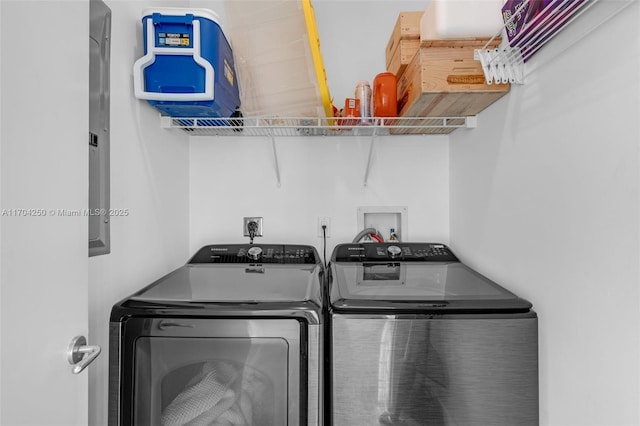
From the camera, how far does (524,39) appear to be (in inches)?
40.4

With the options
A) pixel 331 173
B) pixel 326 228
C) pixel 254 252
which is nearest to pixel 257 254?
pixel 254 252

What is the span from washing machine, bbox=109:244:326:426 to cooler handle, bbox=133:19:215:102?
0.77 meters

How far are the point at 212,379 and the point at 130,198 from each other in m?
0.72

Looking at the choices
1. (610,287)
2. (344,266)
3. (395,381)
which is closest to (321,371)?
(395,381)

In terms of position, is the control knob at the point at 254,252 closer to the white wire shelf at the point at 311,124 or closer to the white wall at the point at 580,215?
the white wire shelf at the point at 311,124

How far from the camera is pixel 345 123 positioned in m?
1.62

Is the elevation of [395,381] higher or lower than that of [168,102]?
lower

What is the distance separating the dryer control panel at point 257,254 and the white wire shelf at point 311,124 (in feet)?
1.91

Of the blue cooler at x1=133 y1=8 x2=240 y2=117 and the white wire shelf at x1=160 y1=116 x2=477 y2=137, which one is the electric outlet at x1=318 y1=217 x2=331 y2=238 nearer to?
the white wire shelf at x1=160 y1=116 x2=477 y2=137

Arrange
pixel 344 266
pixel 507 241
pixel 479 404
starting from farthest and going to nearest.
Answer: pixel 344 266 → pixel 507 241 → pixel 479 404
